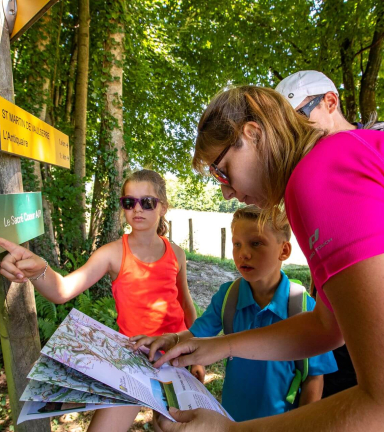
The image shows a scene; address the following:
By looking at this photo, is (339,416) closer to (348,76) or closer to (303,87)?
(303,87)

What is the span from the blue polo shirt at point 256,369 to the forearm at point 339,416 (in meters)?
0.87

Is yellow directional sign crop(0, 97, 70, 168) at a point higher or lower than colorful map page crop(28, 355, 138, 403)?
higher

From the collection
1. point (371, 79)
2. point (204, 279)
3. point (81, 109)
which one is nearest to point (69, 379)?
point (81, 109)

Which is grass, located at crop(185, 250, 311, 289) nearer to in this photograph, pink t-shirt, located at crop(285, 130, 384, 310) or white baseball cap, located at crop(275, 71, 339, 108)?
white baseball cap, located at crop(275, 71, 339, 108)

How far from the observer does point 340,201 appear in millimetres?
634

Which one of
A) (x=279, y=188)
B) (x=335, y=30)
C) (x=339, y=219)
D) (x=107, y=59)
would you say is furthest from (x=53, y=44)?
(x=339, y=219)

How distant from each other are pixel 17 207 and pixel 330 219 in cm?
138

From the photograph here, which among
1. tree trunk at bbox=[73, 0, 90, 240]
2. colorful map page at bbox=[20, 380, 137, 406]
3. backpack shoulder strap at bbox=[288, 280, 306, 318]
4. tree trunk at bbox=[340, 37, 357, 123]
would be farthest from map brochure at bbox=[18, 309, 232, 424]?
tree trunk at bbox=[340, 37, 357, 123]

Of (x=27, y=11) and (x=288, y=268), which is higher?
(x=27, y=11)

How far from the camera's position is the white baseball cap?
2.26 meters

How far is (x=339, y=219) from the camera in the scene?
628mm

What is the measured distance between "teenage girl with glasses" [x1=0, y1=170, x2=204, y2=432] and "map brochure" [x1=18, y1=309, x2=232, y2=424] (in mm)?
552

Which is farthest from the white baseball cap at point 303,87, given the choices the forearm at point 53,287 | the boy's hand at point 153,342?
the forearm at point 53,287

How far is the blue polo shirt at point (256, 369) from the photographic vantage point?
1.51 metres
